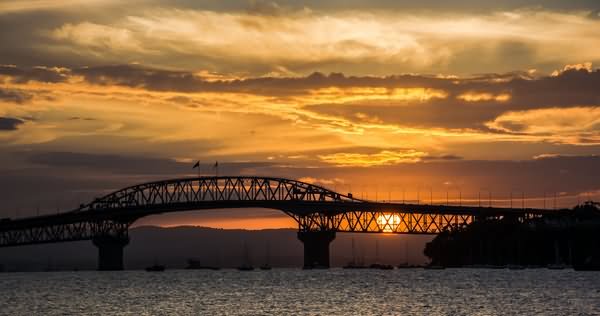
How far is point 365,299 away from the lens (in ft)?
474

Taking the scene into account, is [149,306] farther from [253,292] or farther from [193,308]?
[253,292]

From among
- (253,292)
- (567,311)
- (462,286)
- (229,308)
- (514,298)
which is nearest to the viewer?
(567,311)

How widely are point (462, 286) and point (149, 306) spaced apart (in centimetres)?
6518

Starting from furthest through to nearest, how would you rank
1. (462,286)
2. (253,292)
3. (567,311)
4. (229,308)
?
(462,286) → (253,292) → (229,308) → (567,311)

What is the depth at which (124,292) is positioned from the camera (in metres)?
174

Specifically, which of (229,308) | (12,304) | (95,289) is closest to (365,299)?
(229,308)

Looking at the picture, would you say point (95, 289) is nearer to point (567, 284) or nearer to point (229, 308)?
point (229, 308)

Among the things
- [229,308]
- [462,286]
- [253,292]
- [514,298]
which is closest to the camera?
[229,308]

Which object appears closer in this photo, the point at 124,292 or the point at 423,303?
the point at 423,303

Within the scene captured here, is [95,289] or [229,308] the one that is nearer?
[229,308]

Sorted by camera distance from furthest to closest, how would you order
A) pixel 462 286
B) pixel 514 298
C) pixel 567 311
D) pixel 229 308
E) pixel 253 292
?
pixel 462 286
pixel 253 292
pixel 514 298
pixel 229 308
pixel 567 311

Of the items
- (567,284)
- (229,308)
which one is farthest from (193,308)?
(567,284)

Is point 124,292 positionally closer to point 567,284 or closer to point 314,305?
point 314,305

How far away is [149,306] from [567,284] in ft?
249
